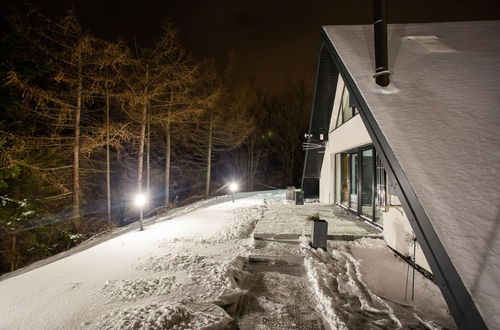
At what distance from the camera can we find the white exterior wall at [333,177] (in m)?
4.87

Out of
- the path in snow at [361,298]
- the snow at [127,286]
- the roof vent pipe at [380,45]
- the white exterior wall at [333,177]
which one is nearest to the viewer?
the snow at [127,286]

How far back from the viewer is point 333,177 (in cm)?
1179

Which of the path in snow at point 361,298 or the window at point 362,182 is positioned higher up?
the window at point 362,182

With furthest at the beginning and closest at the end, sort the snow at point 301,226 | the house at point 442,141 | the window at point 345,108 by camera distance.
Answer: the window at point 345,108 < the snow at point 301,226 < the house at point 442,141

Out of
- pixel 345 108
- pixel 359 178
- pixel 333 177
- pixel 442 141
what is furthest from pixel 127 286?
pixel 333 177

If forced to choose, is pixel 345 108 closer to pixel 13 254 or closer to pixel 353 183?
pixel 353 183

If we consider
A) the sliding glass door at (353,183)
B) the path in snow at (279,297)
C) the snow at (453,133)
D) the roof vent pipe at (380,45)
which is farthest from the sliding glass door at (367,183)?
the path in snow at (279,297)

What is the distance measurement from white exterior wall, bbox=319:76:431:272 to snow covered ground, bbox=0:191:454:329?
0.37m

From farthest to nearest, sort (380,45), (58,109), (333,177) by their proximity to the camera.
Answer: (333,177), (58,109), (380,45)

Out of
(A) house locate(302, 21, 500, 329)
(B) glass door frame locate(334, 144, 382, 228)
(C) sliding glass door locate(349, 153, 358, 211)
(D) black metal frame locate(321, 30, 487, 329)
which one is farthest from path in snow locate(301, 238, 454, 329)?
(C) sliding glass door locate(349, 153, 358, 211)

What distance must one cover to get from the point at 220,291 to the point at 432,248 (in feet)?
8.67

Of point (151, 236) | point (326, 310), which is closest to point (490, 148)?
point (326, 310)

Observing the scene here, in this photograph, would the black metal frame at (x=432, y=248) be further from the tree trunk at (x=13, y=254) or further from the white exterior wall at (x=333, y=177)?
the tree trunk at (x=13, y=254)

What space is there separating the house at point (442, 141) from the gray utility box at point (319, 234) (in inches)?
59.2
